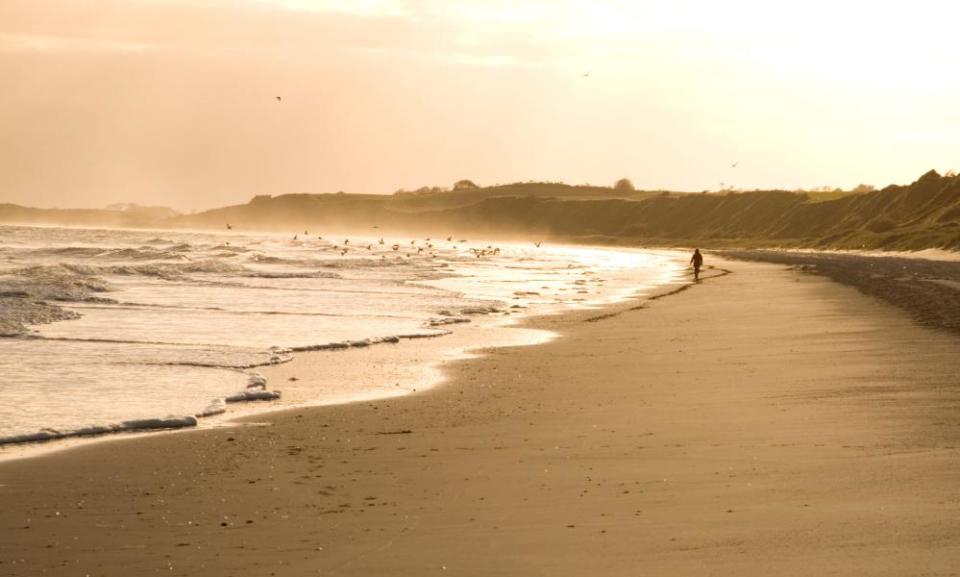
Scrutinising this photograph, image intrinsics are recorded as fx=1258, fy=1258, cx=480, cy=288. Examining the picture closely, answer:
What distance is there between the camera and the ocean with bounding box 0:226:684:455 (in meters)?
14.8

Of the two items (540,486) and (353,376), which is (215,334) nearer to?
(353,376)

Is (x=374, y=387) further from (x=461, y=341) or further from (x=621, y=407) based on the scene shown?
(x=461, y=341)

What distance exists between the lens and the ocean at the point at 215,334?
14.8 metres

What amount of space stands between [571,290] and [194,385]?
2887cm

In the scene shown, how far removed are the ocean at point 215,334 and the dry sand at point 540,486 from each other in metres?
1.53

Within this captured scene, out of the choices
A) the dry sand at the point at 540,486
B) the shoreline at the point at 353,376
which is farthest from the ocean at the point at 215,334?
the dry sand at the point at 540,486

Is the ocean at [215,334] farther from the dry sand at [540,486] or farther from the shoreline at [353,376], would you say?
the dry sand at [540,486]

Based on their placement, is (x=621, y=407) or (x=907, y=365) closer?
(x=621, y=407)

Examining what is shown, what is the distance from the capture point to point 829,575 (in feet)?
23.3

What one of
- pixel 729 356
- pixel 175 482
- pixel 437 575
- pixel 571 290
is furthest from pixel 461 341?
pixel 571 290

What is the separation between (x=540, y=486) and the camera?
9.84 m

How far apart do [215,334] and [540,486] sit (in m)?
15.1

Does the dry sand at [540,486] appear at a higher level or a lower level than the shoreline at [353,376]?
higher

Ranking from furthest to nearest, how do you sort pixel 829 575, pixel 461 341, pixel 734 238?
pixel 734 238 → pixel 461 341 → pixel 829 575
